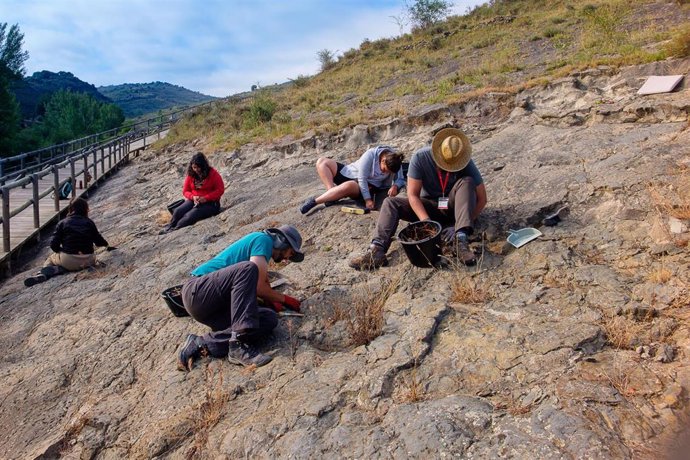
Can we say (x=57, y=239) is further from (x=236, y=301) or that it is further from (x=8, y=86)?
(x=8, y=86)

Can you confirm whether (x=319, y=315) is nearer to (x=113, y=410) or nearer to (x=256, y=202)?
(x=113, y=410)

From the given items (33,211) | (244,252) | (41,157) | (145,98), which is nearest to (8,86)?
(41,157)

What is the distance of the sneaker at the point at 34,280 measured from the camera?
690 cm

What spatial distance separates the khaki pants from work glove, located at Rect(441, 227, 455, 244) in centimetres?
508

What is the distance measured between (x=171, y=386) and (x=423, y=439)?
198cm

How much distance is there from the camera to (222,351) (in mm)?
3953

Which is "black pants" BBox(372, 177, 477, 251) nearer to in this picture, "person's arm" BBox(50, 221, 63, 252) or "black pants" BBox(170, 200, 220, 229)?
"black pants" BBox(170, 200, 220, 229)

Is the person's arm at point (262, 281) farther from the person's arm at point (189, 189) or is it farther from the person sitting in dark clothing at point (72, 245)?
the person's arm at point (189, 189)

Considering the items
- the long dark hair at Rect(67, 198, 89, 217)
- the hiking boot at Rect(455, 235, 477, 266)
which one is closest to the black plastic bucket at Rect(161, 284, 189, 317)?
the hiking boot at Rect(455, 235, 477, 266)

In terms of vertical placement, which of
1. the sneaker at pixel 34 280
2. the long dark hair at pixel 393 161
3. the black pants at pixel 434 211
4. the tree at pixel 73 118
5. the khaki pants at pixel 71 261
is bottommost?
the sneaker at pixel 34 280

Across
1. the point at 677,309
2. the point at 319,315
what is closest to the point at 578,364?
the point at 677,309

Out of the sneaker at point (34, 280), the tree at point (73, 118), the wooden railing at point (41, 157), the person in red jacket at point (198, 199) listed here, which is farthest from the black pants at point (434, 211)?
the tree at point (73, 118)

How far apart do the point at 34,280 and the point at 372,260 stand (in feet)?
15.8

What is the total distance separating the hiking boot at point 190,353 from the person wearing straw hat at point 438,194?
1.64m
